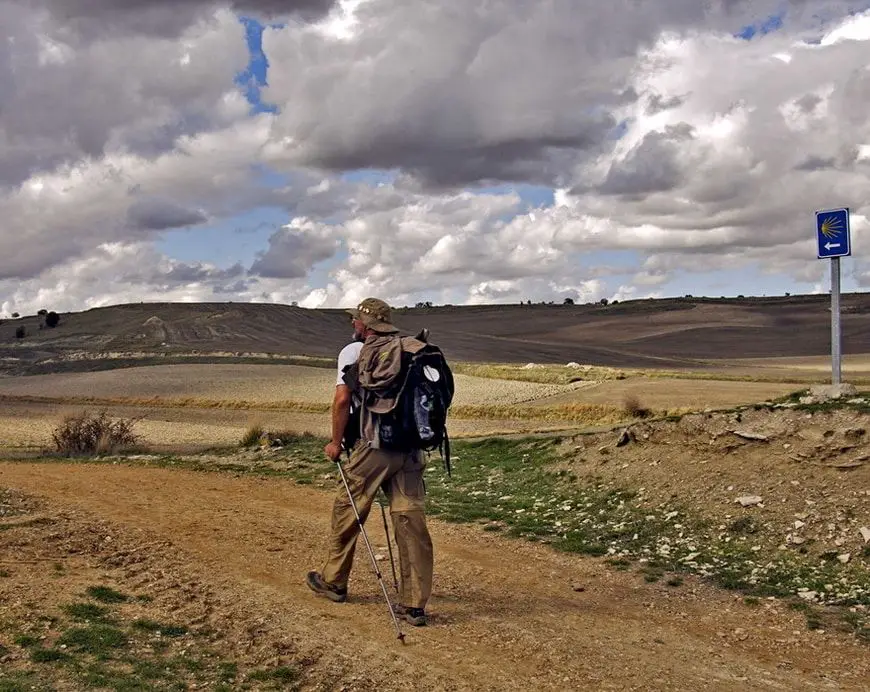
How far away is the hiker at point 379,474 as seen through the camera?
283 inches

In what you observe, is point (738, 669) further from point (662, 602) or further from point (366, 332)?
point (366, 332)

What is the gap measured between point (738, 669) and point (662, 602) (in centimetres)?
171

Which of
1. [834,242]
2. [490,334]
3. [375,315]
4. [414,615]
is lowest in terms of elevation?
[414,615]

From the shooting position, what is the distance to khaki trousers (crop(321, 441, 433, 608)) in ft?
23.6

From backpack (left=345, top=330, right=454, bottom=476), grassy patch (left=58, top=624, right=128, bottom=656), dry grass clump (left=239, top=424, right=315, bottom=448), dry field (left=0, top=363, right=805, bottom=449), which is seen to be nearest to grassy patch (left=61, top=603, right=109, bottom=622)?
grassy patch (left=58, top=624, right=128, bottom=656)

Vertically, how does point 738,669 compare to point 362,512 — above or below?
below

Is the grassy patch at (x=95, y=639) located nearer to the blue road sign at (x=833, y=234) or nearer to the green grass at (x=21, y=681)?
the green grass at (x=21, y=681)

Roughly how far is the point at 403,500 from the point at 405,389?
3.05ft

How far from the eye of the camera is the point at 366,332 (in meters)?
7.46

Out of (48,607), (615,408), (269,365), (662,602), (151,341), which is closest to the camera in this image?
(48,607)

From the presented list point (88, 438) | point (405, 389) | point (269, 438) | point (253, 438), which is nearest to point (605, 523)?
point (405, 389)

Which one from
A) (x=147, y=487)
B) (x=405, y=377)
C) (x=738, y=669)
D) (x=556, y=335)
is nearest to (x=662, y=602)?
(x=738, y=669)

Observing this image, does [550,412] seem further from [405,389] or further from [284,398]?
[405,389]

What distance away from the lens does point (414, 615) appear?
7.13 metres
